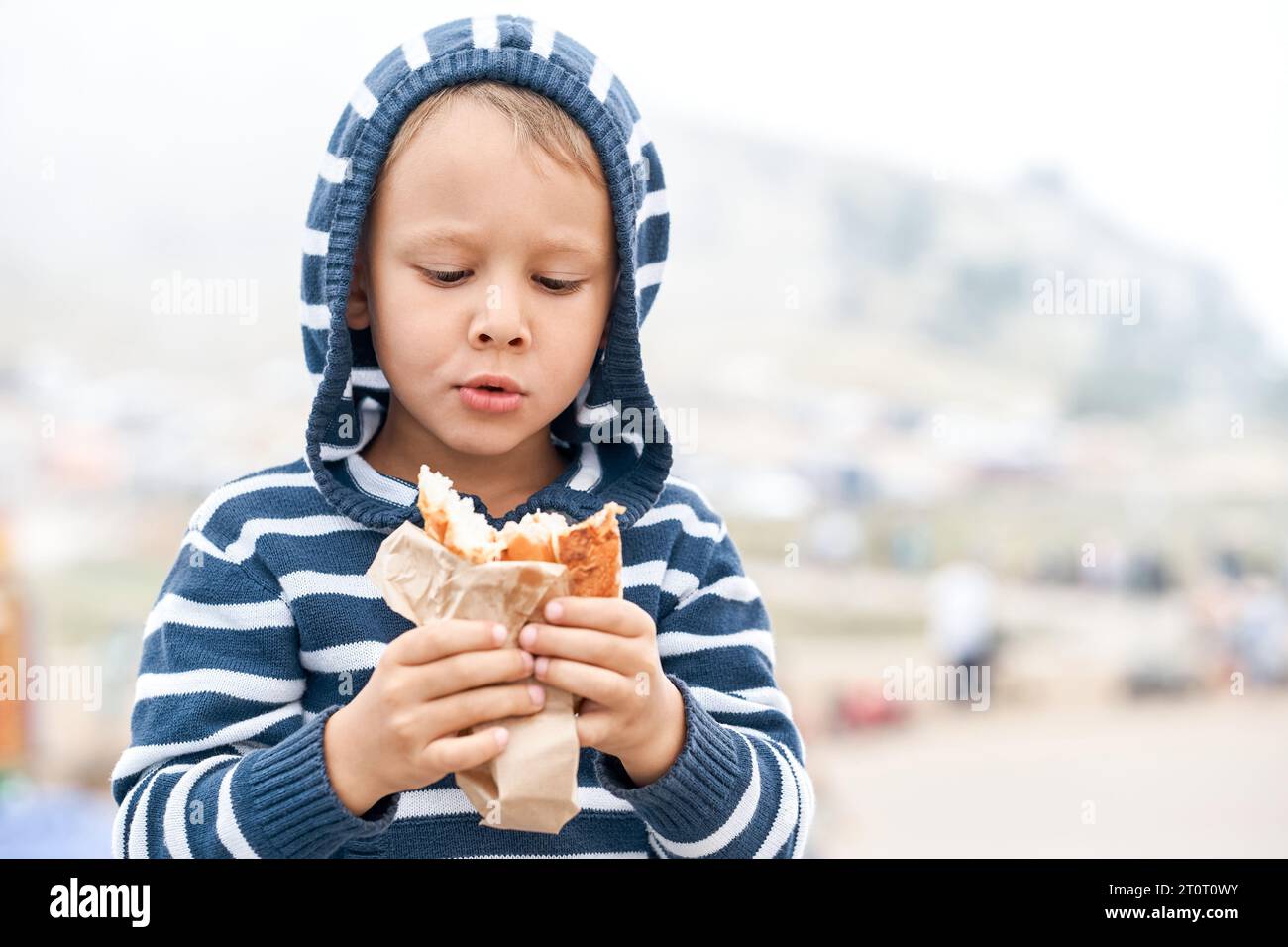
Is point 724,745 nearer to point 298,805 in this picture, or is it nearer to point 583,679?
point 583,679

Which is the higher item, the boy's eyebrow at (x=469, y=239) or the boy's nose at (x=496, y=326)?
the boy's eyebrow at (x=469, y=239)

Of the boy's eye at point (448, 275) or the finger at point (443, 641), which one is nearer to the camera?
the finger at point (443, 641)

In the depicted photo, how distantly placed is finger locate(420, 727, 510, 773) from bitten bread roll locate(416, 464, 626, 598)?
113 mm

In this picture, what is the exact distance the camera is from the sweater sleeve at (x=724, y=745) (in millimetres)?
907

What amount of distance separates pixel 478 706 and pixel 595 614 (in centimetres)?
10

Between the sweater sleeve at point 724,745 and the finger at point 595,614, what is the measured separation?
96 millimetres

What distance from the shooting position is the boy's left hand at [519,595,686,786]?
82 centimetres

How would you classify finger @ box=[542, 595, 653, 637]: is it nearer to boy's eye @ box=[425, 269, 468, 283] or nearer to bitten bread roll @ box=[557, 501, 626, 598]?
bitten bread roll @ box=[557, 501, 626, 598]

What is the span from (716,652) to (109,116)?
332 centimetres

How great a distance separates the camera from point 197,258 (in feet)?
12.0

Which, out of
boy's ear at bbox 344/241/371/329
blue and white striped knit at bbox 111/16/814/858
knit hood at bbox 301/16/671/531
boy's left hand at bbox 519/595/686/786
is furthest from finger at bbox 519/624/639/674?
boy's ear at bbox 344/241/371/329

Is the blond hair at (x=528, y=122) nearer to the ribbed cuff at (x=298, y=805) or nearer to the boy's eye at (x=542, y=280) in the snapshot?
the boy's eye at (x=542, y=280)

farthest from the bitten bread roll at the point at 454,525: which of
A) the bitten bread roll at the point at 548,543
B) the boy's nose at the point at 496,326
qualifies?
the boy's nose at the point at 496,326
